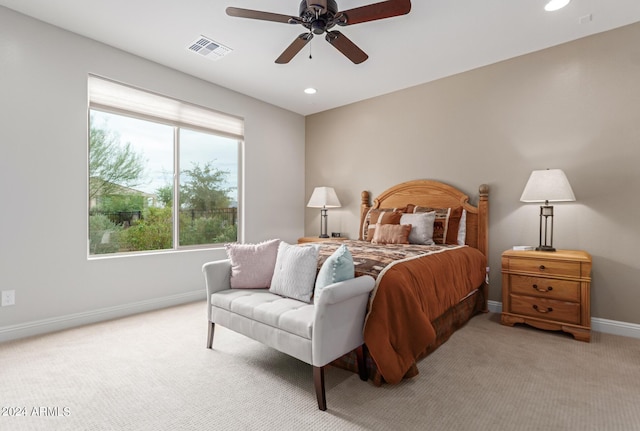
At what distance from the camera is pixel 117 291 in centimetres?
334

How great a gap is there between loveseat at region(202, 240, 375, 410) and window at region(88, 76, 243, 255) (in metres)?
1.80

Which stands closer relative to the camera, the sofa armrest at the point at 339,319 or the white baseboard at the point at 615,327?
the sofa armrest at the point at 339,319

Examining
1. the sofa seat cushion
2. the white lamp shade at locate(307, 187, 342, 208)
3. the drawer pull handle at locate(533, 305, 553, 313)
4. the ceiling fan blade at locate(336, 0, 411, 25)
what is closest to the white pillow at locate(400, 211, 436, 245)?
the drawer pull handle at locate(533, 305, 553, 313)

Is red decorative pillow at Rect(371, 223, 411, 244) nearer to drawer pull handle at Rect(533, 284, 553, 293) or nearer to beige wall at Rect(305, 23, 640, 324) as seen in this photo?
beige wall at Rect(305, 23, 640, 324)

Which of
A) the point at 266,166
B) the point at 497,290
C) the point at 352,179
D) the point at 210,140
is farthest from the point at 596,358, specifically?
the point at 210,140

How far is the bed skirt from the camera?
209 centimetres

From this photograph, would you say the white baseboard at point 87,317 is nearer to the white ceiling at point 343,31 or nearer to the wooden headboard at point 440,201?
the wooden headboard at point 440,201

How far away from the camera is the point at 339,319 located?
1.85 m

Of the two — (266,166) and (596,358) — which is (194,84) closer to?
(266,166)

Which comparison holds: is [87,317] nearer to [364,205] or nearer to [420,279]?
[420,279]

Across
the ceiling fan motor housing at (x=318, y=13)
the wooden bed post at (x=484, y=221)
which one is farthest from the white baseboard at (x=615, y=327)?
the ceiling fan motor housing at (x=318, y=13)

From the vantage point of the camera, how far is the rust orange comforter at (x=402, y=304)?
1967 mm

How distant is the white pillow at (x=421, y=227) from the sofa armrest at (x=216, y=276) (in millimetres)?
2023

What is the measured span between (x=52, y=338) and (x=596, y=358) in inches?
174
